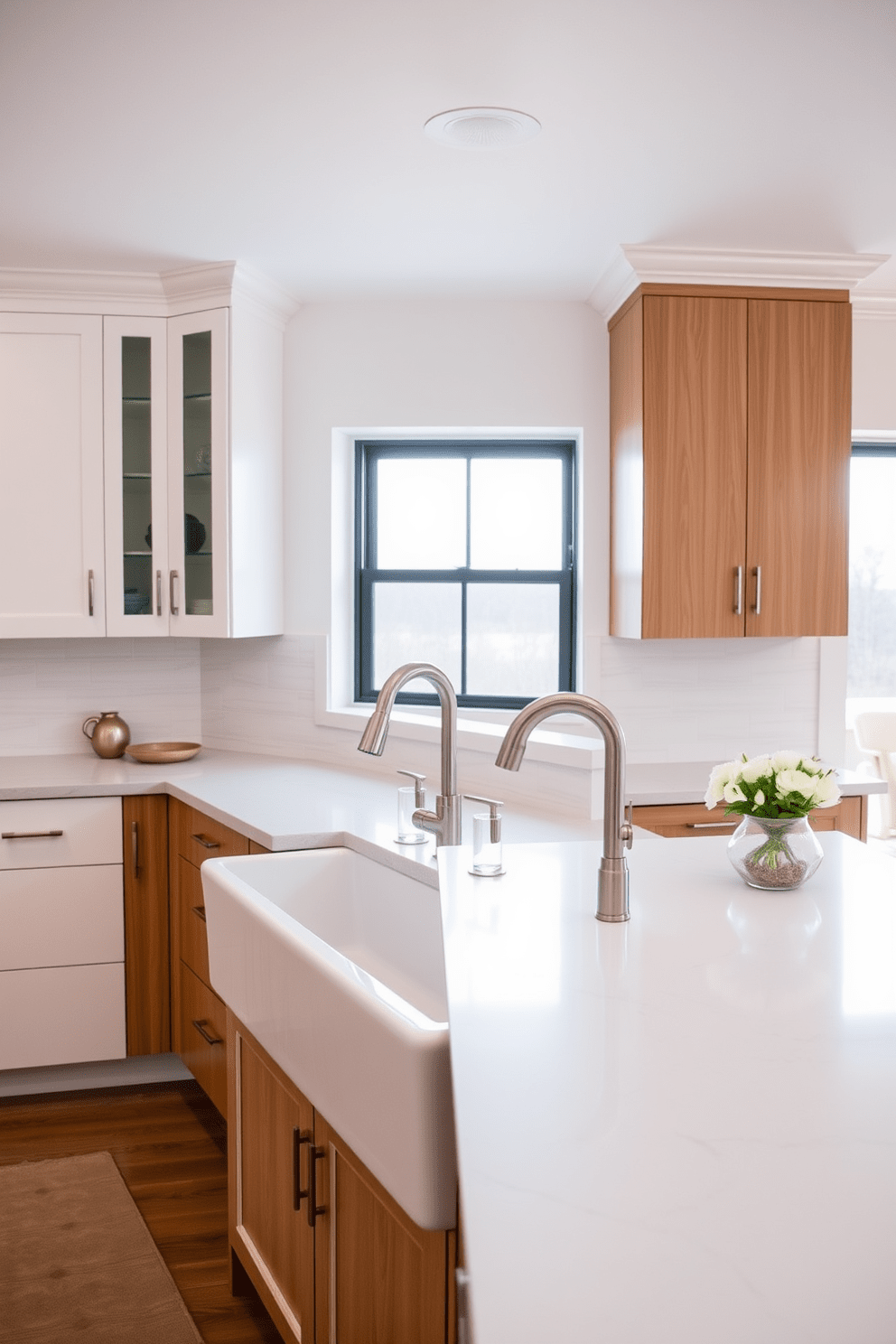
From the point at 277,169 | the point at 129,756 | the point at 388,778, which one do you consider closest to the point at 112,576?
the point at 129,756

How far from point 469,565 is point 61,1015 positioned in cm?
199

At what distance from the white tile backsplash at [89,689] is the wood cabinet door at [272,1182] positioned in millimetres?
2047

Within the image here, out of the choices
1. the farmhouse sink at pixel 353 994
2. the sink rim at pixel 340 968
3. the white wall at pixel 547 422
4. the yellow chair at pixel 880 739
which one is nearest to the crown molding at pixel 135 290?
the white wall at pixel 547 422

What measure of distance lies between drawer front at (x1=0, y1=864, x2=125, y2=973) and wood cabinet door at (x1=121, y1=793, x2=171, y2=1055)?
0.13 feet

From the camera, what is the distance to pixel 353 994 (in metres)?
1.33

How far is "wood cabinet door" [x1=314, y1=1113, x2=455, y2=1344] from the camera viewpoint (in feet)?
4.22

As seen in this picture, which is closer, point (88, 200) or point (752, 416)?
point (88, 200)

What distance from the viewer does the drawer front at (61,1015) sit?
3096 mm

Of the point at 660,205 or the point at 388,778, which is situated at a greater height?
the point at 660,205

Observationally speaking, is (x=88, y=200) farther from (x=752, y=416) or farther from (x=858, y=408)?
(x=858, y=408)

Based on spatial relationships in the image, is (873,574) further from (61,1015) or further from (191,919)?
(61,1015)

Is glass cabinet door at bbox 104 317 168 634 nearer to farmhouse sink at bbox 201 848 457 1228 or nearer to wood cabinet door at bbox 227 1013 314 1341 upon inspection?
farmhouse sink at bbox 201 848 457 1228

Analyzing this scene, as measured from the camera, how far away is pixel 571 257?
322cm

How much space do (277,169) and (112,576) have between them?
146cm
